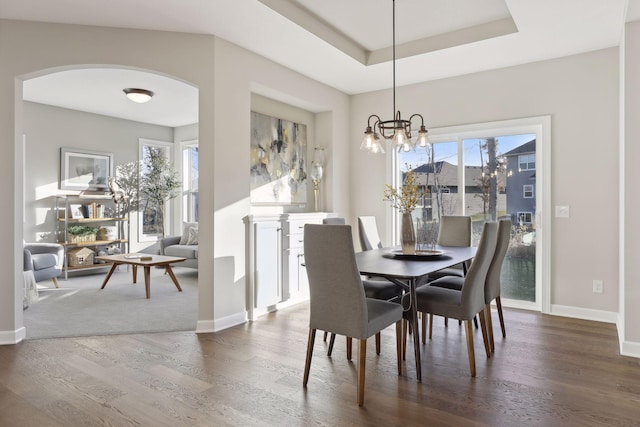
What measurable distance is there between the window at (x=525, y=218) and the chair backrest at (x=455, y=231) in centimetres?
79

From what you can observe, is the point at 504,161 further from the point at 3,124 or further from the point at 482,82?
the point at 3,124

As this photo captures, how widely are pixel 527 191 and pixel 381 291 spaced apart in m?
2.35

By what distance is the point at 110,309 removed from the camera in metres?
4.48

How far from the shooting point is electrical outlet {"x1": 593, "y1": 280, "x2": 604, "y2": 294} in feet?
13.1

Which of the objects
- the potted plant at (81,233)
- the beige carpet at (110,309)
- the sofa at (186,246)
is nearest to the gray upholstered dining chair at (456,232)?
the beige carpet at (110,309)

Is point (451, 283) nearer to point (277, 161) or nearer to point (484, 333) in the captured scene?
point (484, 333)

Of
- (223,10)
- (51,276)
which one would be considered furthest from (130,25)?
(51,276)

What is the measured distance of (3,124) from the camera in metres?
3.33

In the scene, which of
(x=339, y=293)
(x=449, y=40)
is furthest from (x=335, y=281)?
(x=449, y=40)

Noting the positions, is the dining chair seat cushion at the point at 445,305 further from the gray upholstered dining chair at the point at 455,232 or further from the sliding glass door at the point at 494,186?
the sliding glass door at the point at 494,186

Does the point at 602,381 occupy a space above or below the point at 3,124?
below

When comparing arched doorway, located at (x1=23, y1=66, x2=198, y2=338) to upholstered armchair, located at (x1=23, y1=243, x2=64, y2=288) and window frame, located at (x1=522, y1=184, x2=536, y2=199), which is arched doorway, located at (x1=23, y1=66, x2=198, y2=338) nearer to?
upholstered armchair, located at (x1=23, y1=243, x2=64, y2=288)

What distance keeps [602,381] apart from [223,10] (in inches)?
149

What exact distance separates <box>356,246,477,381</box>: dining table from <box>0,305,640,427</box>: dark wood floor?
404 mm
